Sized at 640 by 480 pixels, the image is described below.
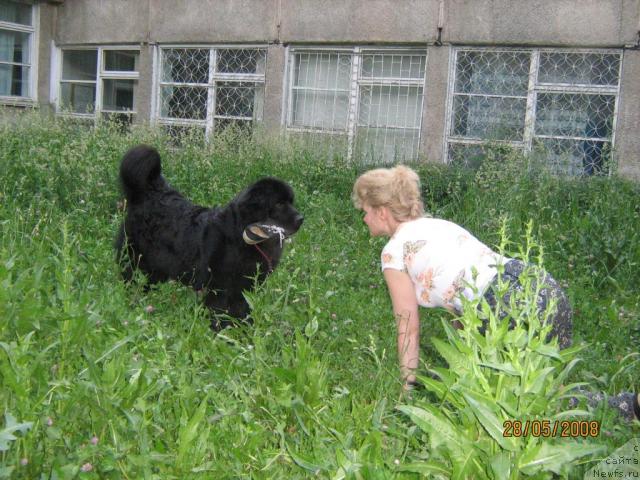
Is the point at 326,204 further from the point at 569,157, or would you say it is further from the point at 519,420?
the point at 519,420

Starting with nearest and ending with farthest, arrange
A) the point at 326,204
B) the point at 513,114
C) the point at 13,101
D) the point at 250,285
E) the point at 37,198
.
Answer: the point at 250,285
the point at 37,198
the point at 326,204
the point at 513,114
the point at 13,101

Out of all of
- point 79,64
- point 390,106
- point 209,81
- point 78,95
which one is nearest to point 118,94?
point 78,95

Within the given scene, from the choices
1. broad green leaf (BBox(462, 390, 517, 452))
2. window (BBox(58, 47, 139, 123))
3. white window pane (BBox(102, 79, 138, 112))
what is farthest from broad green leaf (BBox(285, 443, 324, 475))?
white window pane (BBox(102, 79, 138, 112))

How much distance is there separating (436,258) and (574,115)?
7.23 m

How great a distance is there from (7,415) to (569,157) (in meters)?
9.11

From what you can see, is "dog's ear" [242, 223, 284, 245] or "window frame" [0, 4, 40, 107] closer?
"dog's ear" [242, 223, 284, 245]

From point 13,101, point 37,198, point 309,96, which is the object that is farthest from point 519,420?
point 13,101

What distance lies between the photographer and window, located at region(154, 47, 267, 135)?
12992 mm

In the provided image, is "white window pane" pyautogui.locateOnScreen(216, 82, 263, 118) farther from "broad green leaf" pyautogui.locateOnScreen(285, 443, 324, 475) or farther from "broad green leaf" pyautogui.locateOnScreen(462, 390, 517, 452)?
"broad green leaf" pyautogui.locateOnScreen(462, 390, 517, 452)

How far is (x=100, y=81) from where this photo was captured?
14891 mm

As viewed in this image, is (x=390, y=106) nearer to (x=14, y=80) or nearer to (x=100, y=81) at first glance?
(x=100, y=81)

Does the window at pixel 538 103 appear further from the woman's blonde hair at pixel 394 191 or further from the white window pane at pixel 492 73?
the woman's blonde hair at pixel 394 191

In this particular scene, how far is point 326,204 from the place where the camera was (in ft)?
26.6

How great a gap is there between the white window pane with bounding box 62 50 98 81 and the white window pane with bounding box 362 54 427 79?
6.26 meters
